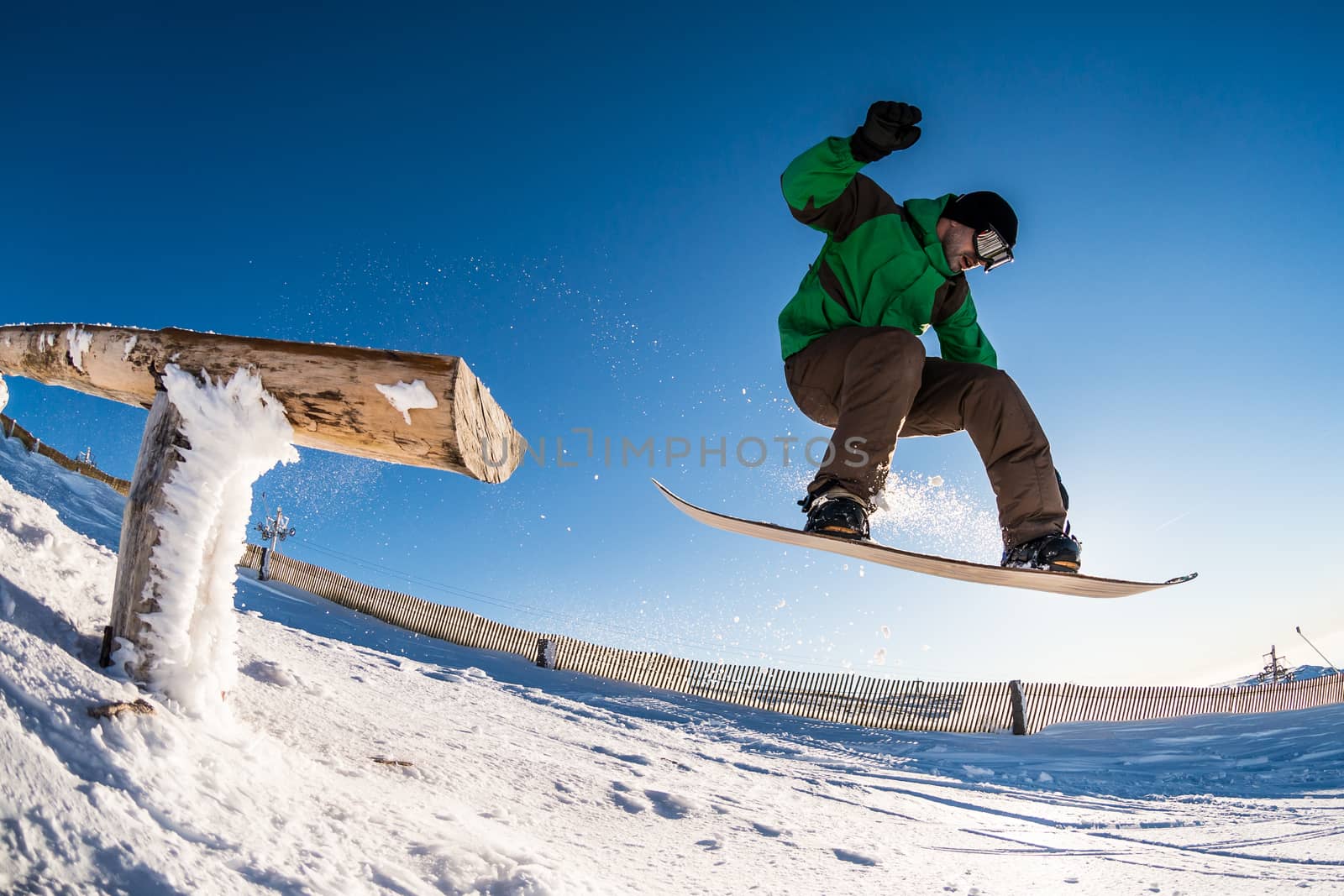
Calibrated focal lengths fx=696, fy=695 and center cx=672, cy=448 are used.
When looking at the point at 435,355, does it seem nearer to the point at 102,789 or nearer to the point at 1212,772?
the point at 102,789

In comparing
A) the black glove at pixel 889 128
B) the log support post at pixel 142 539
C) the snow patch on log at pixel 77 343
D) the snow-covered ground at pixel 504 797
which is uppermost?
the black glove at pixel 889 128

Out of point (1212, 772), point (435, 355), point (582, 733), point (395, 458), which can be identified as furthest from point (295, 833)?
point (1212, 772)

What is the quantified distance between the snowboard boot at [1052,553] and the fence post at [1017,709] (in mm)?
11642

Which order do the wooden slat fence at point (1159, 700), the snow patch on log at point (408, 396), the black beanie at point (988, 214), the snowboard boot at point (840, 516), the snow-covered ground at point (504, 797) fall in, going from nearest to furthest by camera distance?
the snow-covered ground at point (504, 797), the snow patch on log at point (408, 396), the snowboard boot at point (840, 516), the black beanie at point (988, 214), the wooden slat fence at point (1159, 700)

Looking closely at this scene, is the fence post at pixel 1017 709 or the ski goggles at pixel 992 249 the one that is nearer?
the ski goggles at pixel 992 249

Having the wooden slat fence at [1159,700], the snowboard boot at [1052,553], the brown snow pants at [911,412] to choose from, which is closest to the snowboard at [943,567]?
the snowboard boot at [1052,553]

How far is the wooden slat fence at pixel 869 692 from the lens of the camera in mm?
13430

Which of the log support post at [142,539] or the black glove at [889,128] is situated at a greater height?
the black glove at [889,128]

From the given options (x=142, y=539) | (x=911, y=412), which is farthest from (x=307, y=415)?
(x=911, y=412)

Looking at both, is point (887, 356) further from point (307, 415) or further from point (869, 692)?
point (869, 692)

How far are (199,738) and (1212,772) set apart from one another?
9275 mm

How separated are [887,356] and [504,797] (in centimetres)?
252

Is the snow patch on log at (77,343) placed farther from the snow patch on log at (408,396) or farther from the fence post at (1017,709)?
the fence post at (1017,709)

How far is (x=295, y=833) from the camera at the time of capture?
1.79 meters
